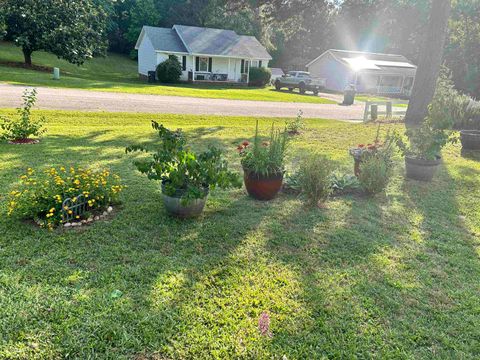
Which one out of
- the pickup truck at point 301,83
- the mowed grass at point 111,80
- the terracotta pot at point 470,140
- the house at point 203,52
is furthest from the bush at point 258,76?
the terracotta pot at point 470,140

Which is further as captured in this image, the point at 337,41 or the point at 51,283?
the point at 337,41

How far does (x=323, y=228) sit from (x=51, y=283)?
2855 mm

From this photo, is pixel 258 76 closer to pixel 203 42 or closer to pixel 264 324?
pixel 203 42

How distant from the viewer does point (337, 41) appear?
4869 cm

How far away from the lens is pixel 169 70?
27.6 m

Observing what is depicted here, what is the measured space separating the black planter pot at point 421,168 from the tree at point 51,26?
79.7 ft

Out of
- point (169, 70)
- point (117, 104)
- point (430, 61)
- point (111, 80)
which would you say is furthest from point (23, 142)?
point (169, 70)

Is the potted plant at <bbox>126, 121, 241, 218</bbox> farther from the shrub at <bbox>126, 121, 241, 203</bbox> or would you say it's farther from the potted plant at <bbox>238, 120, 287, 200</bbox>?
the potted plant at <bbox>238, 120, 287, 200</bbox>

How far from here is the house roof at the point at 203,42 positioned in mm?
30766

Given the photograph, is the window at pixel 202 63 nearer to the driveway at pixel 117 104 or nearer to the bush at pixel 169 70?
the bush at pixel 169 70

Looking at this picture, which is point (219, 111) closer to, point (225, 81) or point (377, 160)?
point (377, 160)

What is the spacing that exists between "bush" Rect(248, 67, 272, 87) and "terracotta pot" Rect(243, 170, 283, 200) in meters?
29.2

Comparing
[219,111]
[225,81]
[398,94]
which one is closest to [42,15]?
[225,81]

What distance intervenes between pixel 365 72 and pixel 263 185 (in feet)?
115
